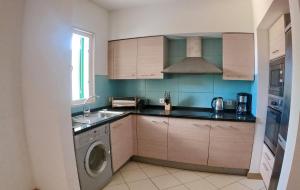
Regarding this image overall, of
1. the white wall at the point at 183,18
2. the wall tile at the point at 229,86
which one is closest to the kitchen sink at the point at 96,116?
the white wall at the point at 183,18

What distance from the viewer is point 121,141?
262cm

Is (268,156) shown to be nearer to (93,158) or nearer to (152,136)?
(152,136)

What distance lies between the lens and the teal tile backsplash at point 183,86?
3.00 metres

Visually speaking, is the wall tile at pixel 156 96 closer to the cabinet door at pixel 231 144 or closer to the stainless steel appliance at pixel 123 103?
the stainless steel appliance at pixel 123 103

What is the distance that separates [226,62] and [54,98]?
2268mm

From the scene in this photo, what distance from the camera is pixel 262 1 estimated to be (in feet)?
6.61

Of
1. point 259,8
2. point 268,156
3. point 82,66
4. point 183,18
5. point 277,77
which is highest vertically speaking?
point 183,18

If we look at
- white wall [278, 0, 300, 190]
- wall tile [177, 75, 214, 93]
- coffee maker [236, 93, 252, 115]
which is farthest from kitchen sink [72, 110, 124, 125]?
white wall [278, 0, 300, 190]

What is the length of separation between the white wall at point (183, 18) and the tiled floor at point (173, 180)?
2.01 m

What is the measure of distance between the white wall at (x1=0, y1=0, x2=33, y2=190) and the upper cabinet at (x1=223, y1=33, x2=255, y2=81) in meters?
2.43

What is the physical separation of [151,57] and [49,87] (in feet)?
6.12

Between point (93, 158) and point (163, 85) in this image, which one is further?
point (163, 85)

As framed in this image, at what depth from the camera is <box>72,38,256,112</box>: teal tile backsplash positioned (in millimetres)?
2998

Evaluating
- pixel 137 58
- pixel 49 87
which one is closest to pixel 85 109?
pixel 137 58
